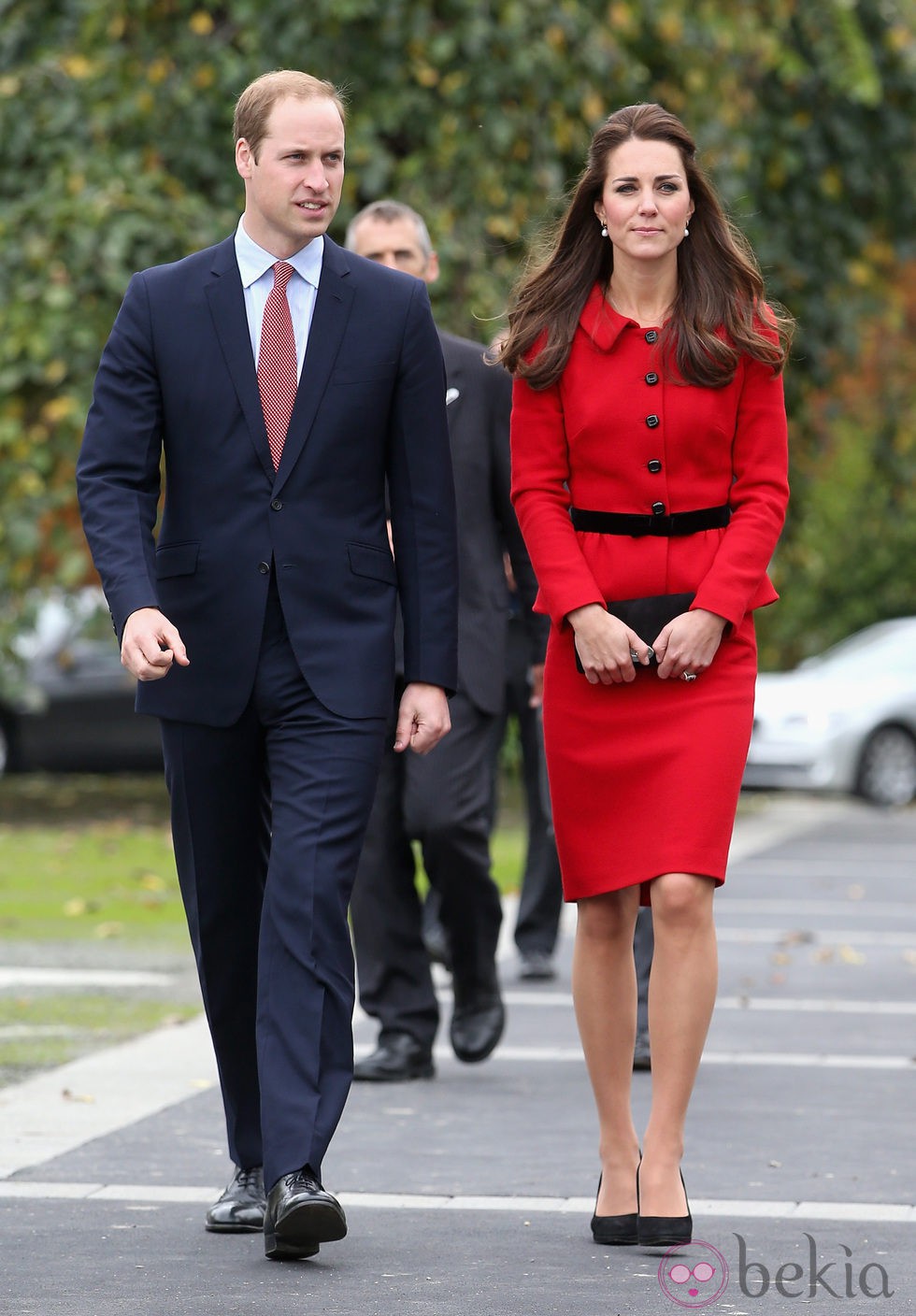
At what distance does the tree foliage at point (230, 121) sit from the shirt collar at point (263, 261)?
29.3 feet

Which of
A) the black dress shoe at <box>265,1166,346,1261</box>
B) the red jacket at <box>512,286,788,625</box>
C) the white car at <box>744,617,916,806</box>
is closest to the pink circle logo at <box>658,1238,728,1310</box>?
the black dress shoe at <box>265,1166,346,1261</box>

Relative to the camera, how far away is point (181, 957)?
30.0ft

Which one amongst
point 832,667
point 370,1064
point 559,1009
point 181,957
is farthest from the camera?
point 832,667

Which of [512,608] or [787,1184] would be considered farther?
[512,608]

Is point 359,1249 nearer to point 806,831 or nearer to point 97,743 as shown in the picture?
point 806,831

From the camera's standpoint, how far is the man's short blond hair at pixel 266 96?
4.43 meters

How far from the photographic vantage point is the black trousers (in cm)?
636

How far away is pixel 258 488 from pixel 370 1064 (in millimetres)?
2429

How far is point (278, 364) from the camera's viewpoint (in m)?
4.46

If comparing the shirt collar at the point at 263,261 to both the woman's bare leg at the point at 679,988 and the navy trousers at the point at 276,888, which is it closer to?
the navy trousers at the point at 276,888

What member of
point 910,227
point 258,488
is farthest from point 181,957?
point 910,227

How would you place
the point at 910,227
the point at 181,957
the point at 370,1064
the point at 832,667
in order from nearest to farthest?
the point at 370,1064 < the point at 181,957 < the point at 910,227 < the point at 832,667

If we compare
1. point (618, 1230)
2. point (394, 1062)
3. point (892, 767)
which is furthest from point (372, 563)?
point (892, 767)

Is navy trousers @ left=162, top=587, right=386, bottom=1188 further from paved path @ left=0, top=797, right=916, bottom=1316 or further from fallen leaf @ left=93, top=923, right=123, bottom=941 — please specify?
fallen leaf @ left=93, top=923, right=123, bottom=941
